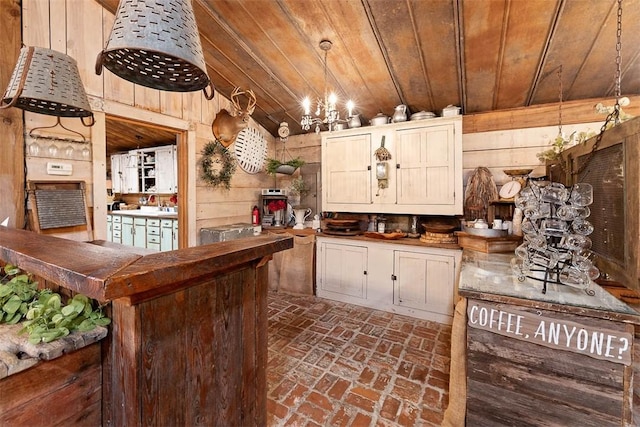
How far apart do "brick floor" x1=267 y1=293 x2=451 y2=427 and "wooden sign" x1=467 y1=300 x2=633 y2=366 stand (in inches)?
30.9

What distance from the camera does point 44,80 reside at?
1376mm

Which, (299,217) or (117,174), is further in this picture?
(117,174)

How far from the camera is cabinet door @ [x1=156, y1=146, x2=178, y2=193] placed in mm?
4996

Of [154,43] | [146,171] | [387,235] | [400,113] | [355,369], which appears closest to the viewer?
[154,43]

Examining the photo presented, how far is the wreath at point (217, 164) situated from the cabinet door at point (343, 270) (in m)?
1.46

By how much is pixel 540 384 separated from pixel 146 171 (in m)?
6.27

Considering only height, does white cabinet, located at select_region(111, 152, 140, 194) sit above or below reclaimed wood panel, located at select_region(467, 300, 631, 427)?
above

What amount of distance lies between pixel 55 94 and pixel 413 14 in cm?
227

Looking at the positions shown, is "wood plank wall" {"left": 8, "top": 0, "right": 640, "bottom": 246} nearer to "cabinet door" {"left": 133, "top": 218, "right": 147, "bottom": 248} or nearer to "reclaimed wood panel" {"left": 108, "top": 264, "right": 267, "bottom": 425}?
"reclaimed wood panel" {"left": 108, "top": 264, "right": 267, "bottom": 425}

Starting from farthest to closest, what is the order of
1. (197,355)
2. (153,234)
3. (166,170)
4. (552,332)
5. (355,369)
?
(166,170) → (153,234) → (355,369) → (552,332) → (197,355)

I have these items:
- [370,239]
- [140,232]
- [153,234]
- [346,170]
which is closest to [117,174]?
[140,232]

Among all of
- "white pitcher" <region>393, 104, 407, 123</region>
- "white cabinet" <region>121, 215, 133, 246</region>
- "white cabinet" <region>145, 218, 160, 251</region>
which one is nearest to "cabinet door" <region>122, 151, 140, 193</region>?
"white cabinet" <region>121, 215, 133, 246</region>

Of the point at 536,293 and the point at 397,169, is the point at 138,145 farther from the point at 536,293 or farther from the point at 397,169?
the point at 536,293

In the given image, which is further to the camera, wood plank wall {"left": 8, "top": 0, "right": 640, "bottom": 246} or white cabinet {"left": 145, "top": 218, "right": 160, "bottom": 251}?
white cabinet {"left": 145, "top": 218, "right": 160, "bottom": 251}
